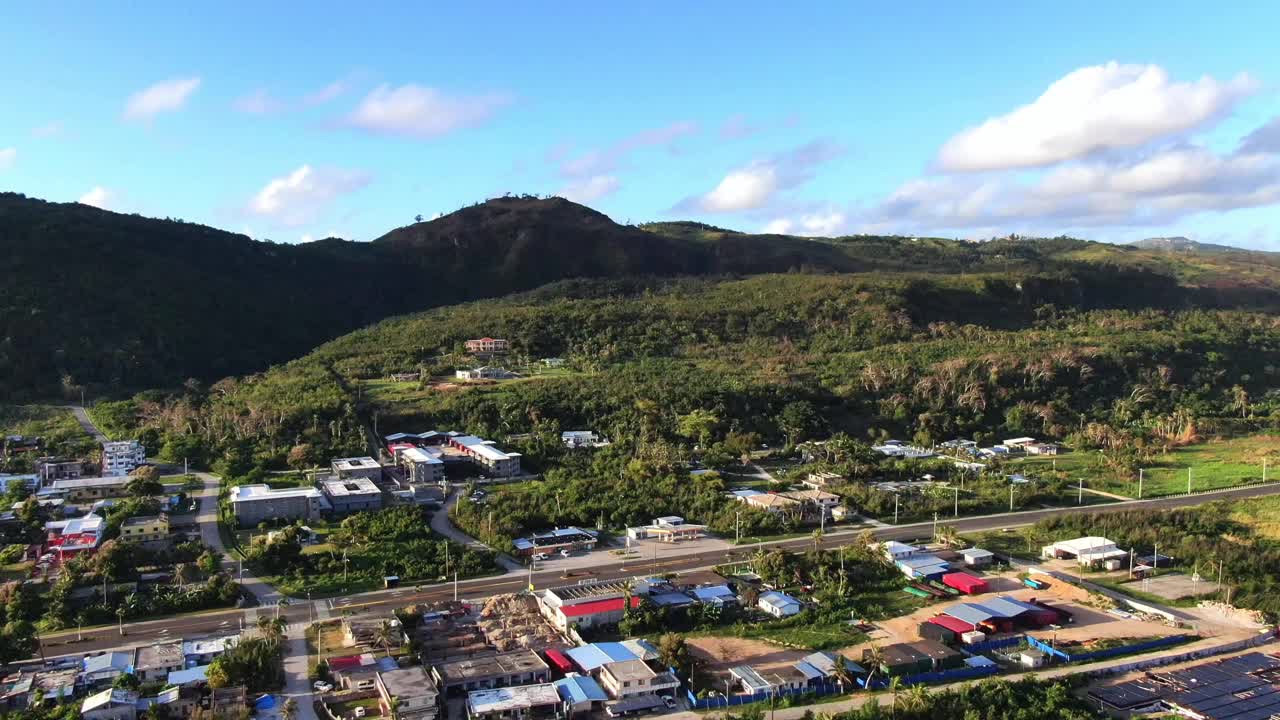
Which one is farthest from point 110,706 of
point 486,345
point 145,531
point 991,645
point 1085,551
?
point 486,345

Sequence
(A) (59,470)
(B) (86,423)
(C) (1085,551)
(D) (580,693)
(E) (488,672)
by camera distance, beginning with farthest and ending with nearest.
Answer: (B) (86,423) < (A) (59,470) < (C) (1085,551) < (E) (488,672) < (D) (580,693)

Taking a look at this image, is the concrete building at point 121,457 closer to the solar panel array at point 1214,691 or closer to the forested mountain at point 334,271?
the forested mountain at point 334,271

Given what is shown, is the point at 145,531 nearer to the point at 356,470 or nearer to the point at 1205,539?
the point at 356,470

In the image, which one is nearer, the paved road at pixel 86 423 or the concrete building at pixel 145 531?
the concrete building at pixel 145 531

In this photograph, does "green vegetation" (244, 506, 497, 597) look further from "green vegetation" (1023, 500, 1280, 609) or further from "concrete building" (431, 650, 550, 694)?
"green vegetation" (1023, 500, 1280, 609)

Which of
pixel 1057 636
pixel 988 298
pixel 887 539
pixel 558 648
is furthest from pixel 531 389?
pixel 988 298

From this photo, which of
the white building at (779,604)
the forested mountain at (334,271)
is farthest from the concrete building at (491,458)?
the forested mountain at (334,271)

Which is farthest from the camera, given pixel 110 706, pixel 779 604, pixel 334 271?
pixel 334 271

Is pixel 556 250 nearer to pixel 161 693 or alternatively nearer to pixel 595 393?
pixel 595 393

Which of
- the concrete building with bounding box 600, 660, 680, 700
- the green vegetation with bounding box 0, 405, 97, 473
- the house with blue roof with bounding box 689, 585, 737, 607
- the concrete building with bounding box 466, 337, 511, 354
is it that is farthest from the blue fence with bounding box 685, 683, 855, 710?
the concrete building with bounding box 466, 337, 511, 354
